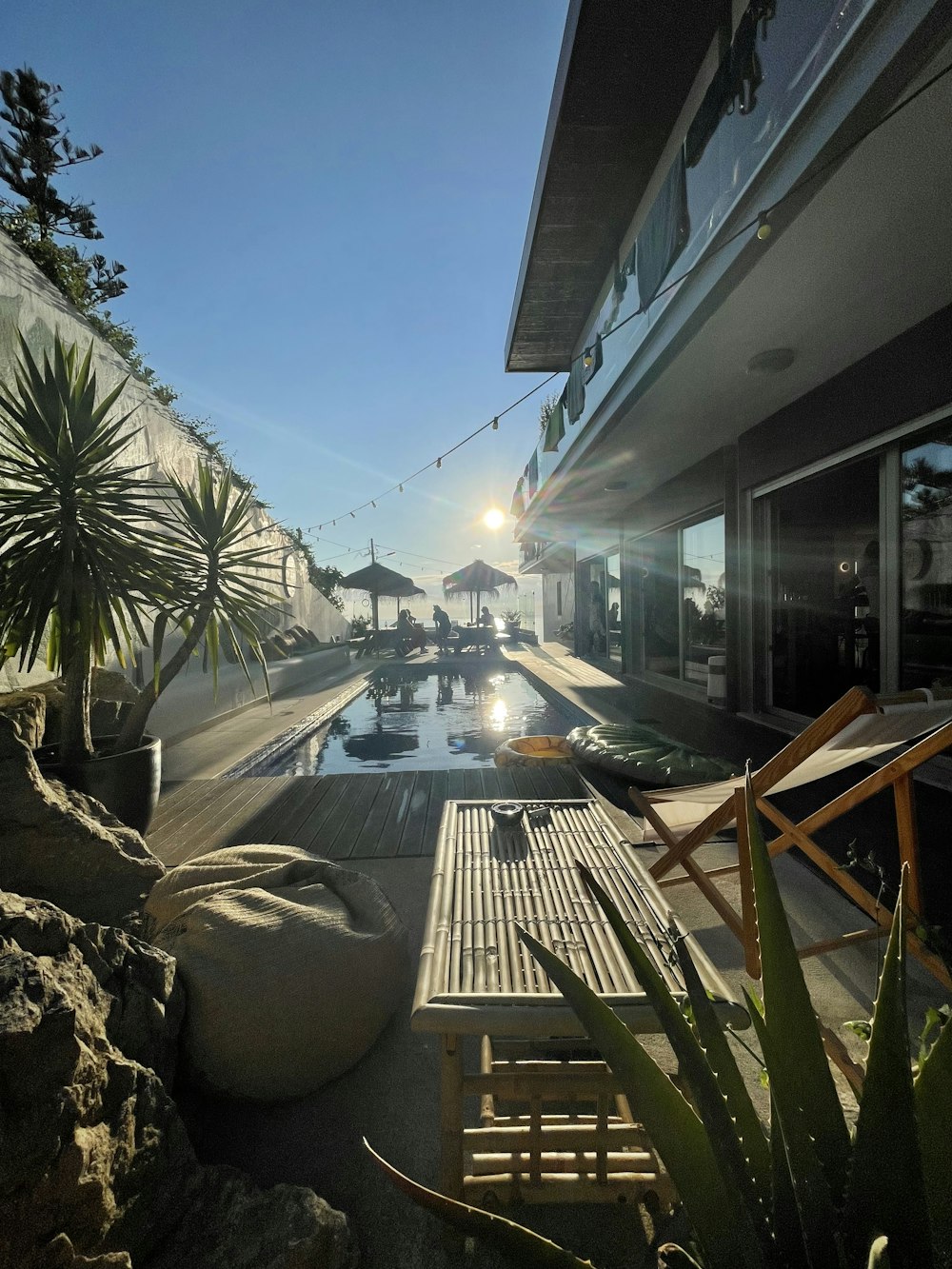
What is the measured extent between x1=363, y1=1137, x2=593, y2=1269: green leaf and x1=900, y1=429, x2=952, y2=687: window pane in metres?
4.22

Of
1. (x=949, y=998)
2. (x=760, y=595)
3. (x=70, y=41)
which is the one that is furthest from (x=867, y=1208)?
(x=70, y=41)

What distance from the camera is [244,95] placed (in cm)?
625

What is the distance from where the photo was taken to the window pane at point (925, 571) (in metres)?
3.74

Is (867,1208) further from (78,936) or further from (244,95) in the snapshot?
(244,95)

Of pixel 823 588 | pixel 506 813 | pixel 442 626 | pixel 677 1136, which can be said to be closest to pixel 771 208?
pixel 506 813

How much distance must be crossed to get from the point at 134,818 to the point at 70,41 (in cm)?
679

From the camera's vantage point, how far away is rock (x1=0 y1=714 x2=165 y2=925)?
1608mm

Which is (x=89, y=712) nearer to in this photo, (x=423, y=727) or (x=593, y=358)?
(x=423, y=727)

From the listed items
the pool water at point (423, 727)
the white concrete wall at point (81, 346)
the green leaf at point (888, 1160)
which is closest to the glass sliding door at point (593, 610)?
the pool water at point (423, 727)

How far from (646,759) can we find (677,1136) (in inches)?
120

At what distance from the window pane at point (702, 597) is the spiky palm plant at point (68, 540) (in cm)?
571

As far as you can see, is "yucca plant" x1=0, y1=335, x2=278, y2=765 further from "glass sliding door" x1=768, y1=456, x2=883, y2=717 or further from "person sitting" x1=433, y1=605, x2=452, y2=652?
"person sitting" x1=433, y1=605, x2=452, y2=652

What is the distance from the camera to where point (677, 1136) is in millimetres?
594

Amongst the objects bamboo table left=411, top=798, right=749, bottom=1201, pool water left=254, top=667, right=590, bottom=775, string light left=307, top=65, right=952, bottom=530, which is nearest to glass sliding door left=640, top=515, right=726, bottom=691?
pool water left=254, top=667, right=590, bottom=775
